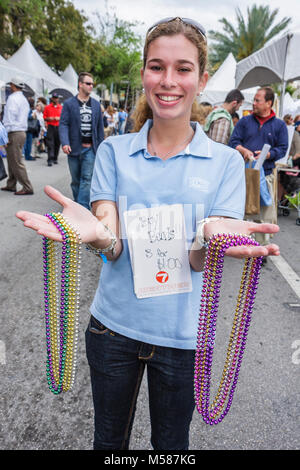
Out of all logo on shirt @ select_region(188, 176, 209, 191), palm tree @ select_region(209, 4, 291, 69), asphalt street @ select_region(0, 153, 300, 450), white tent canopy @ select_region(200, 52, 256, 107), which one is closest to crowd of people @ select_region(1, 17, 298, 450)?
logo on shirt @ select_region(188, 176, 209, 191)

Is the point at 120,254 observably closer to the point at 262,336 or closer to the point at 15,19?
the point at 262,336

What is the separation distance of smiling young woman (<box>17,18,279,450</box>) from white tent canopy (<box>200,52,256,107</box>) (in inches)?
592

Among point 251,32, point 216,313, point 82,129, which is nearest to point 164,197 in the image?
point 216,313

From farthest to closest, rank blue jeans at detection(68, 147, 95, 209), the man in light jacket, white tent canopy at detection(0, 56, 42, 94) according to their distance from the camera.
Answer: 1. white tent canopy at detection(0, 56, 42, 94)
2. the man in light jacket
3. blue jeans at detection(68, 147, 95, 209)

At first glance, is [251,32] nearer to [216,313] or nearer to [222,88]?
[222,88]

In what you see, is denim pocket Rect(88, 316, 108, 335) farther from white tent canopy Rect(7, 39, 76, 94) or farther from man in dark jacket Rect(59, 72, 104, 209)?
white tent canopy Rect(7, 39, 76, 94)

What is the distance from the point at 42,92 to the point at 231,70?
8700 millimetres

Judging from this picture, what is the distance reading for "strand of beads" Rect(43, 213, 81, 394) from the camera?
38.9 inches

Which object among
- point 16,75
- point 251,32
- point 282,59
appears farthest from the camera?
point 251,32

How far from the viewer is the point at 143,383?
2.36 m

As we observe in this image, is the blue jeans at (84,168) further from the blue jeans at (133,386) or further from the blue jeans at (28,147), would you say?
the blue jeans at (28,147)

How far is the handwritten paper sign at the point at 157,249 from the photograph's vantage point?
1.17 metres

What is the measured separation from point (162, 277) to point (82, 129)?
15.5 ft

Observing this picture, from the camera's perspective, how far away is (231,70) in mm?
16812
